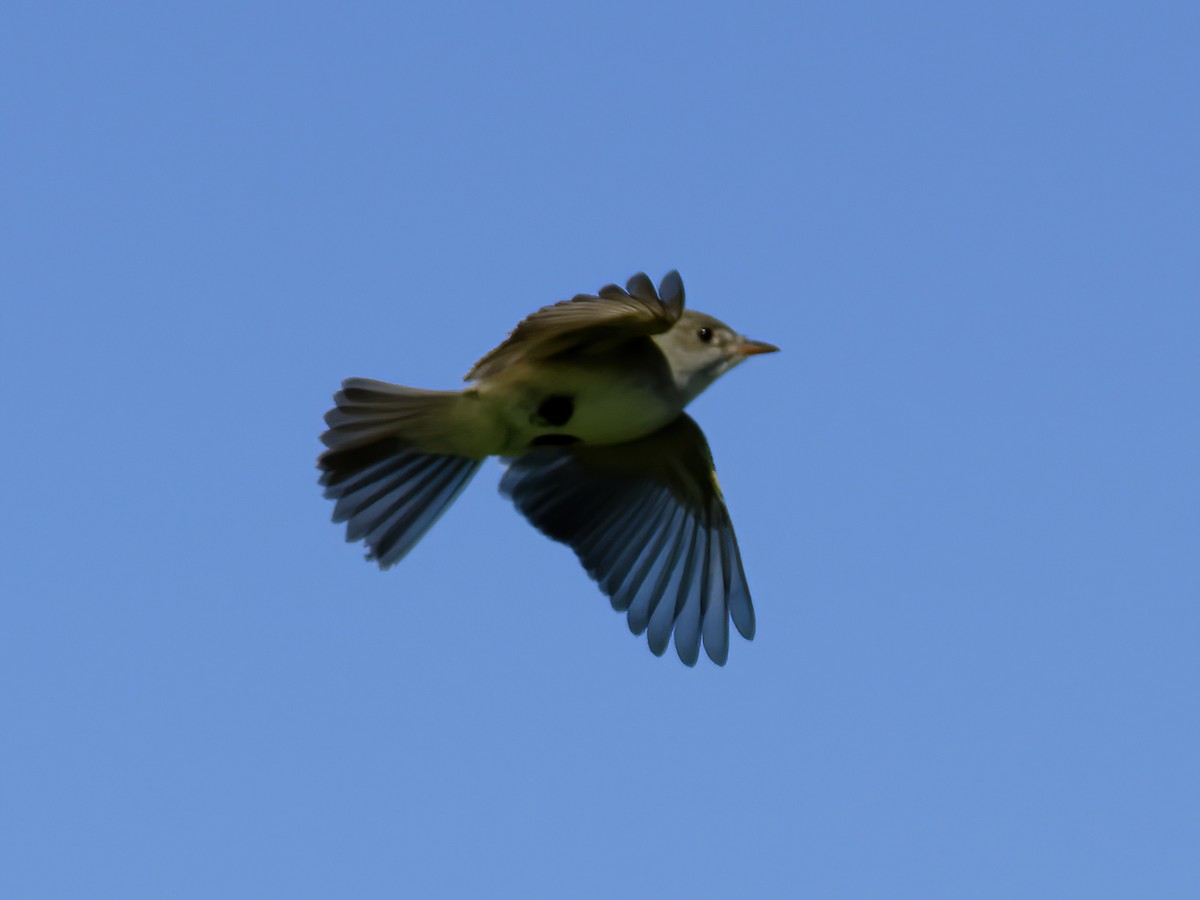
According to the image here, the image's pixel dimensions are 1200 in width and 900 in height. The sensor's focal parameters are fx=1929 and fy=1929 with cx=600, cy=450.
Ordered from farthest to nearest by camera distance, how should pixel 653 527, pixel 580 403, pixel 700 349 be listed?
pixel 653 527 < pixel 700 349 < pixel 580 403

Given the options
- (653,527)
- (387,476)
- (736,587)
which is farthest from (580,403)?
(736,587)

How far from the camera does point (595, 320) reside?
7.15 meters

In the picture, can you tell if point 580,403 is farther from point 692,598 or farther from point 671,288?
point 692,598

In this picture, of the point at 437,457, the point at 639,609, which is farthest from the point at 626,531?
the point at 437,457

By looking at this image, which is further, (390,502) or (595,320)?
(390,502)

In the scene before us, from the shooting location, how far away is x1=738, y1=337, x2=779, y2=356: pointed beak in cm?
771

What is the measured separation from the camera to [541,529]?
27.6ft

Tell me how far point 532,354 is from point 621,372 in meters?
0.35

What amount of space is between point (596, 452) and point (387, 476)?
1.02 meters

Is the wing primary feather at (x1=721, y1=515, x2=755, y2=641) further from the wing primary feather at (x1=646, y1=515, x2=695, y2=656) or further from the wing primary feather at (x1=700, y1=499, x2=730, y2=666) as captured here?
the wing primary feather at (x1=646, y1=515, x2=695, y2=656)

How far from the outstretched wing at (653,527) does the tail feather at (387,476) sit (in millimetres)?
549

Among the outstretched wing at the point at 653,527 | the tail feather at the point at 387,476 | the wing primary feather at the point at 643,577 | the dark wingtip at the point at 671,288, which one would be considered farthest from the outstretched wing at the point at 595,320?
the wing primary feather at the point at 643,577

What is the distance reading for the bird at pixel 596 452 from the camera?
7.41 meters

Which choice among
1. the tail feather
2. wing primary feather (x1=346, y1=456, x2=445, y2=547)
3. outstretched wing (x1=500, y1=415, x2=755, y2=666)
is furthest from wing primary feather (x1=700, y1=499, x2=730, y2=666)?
wing primary feather (x1=346, y1=456, x2=445, y2=547)
